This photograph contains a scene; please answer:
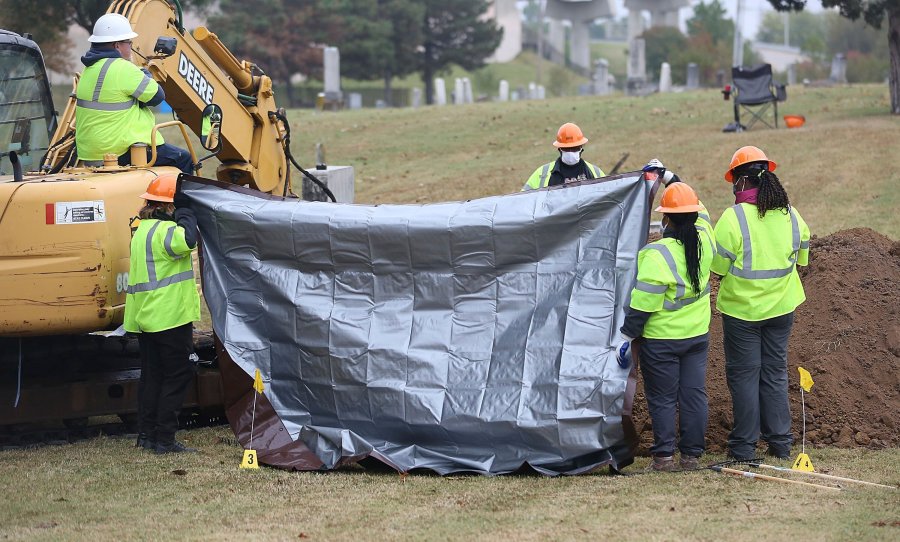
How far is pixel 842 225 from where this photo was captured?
15883 mm

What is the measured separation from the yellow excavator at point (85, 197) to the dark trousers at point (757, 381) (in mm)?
3857

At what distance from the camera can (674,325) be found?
24.9ft

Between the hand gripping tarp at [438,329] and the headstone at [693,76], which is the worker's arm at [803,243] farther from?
the headstone at [693,76]

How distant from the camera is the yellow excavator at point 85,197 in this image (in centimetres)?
803

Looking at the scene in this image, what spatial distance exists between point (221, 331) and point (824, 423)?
13.9 feet

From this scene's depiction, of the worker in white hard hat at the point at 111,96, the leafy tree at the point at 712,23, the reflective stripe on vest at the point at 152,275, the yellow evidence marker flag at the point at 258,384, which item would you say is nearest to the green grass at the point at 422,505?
the yellow evidence marker flag at the point at 258,384

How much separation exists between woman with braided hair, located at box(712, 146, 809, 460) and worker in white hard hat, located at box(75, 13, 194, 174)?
4.20m

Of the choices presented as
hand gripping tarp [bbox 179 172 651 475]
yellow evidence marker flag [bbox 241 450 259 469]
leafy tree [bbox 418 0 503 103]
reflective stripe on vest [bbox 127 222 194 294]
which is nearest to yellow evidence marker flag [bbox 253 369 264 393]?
hand gripping tarp [bbox 179 172 651 475]

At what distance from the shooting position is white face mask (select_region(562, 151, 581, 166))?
393 inches

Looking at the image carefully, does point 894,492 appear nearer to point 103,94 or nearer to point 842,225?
point 103,94

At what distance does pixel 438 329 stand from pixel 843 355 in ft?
10.3

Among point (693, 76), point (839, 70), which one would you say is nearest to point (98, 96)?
point (839, 70)

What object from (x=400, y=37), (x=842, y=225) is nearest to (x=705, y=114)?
(x=842, y=225)

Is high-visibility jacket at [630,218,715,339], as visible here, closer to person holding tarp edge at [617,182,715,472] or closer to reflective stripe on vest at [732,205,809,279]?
person holding tarp edge at [617,182,715,472]
